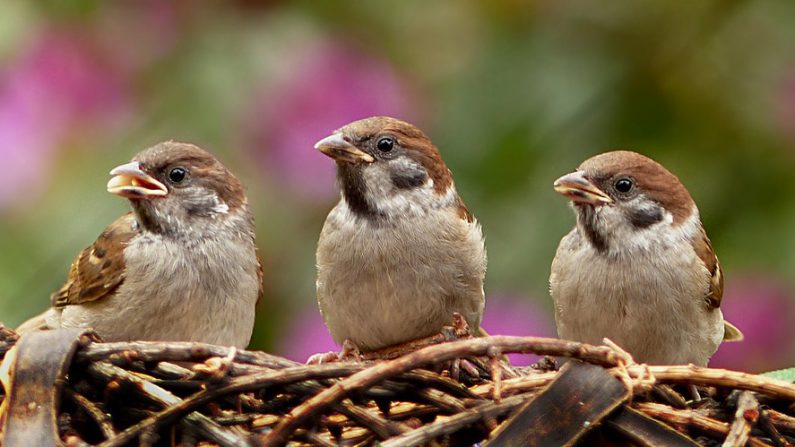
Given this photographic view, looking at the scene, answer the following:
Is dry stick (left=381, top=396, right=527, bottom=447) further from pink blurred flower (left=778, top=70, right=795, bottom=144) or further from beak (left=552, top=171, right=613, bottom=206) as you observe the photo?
pink blurred flower (left=778, top=70, right=795, bottom=144)

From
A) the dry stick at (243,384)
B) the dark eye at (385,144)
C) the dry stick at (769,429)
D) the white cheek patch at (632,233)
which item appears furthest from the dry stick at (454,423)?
the dark eye at (385,144)

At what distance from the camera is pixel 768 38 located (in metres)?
4.14

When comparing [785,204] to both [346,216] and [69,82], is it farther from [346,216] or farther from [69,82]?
[69,82]

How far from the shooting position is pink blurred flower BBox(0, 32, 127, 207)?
3846mm

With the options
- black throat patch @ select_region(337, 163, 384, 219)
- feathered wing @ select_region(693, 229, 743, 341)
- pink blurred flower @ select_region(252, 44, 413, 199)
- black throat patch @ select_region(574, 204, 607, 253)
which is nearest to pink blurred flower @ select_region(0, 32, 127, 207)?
pink blurred flower @ select_region(252, 44, 413, 199)

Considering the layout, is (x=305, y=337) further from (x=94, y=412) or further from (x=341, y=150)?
(x=94, y=412)

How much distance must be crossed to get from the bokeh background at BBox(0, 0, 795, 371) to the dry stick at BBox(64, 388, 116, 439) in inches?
67.6

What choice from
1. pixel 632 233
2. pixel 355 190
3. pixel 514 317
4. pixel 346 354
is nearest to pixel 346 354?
pixel 346 354

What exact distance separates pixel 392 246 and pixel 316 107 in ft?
3.29

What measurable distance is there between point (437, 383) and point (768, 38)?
2.56m

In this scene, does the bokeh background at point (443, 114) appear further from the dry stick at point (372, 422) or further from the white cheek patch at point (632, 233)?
the dry stick at point (372, 422)

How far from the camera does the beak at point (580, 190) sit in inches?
118

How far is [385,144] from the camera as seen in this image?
10.6 feet

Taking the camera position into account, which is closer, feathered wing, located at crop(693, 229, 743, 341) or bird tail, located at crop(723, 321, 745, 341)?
feathered wing, located at crop(693, 229, 743, 341)
